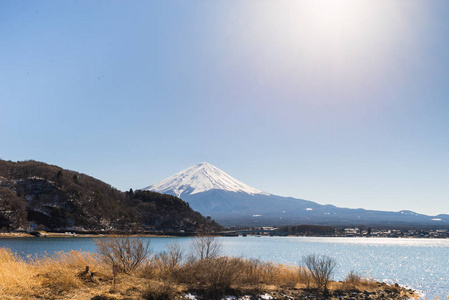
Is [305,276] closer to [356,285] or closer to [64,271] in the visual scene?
[356,285]

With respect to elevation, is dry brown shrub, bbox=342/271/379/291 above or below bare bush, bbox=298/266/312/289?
below

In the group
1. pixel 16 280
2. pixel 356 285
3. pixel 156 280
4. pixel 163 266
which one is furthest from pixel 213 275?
pixel 356 285

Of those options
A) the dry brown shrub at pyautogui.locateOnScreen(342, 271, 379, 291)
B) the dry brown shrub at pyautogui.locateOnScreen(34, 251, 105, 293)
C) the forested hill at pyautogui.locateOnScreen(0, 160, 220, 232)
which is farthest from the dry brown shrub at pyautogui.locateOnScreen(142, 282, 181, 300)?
the forested hill at pyautogui.locateOnScreen(0, 160, 220, 232)

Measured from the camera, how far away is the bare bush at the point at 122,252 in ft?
48.8

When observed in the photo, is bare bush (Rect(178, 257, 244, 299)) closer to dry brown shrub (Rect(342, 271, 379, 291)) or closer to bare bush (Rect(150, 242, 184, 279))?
bare bush (Rect(150, 242, 184, 279))

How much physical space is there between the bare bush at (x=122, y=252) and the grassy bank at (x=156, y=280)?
6.6 inches

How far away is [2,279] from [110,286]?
11.7ft

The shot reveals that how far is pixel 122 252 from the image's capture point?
50.2ft

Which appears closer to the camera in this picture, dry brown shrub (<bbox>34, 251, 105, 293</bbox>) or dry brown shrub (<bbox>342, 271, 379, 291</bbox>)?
dry brown shrub (<bbox>34, 251, 105, 293</bbox>)

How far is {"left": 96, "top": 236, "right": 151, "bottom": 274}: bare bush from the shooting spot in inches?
586

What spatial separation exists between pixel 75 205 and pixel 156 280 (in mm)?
94321

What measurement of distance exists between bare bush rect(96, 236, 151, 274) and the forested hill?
56259mm

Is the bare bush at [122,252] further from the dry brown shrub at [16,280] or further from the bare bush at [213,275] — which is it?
the dry brown shrub at [16,280]

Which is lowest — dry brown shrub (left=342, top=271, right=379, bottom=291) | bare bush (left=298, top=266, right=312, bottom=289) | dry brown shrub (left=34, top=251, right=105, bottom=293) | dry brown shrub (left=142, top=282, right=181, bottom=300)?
dry brown shrub (left=342, top=271, right=379, bottom=291)
